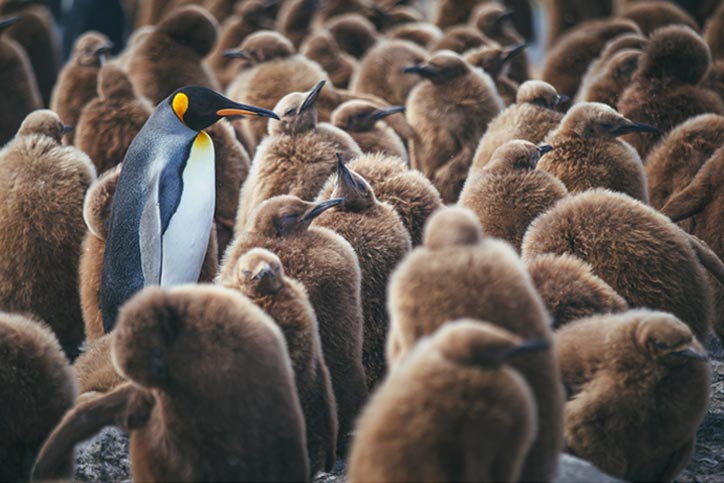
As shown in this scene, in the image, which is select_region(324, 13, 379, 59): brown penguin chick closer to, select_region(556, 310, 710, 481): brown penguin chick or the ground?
the ground

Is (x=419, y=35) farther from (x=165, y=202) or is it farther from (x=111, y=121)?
(x=165, y=202)

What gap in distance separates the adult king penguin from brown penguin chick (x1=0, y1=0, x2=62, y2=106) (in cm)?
544

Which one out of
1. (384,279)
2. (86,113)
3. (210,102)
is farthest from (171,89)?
(384,279)

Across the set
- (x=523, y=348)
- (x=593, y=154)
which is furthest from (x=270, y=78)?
(x=523, y=348)

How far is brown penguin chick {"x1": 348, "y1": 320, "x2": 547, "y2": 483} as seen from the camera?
2637 mm

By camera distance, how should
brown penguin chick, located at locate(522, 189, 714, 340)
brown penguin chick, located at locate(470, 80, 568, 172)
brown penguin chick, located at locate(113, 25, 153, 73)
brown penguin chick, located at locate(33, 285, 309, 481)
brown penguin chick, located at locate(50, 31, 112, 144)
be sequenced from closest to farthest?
brown penguin chick, located at locate(33, 285, 309, 481) < brown penguin chick, located at locate(522, 189, 714, 340) < brown penguin chick, located at locate(470, 80, 568, 172) < brown penguin chick, located at locate(50, 31, 112, 144) < brown penguin chick, located at locate(113, 25, 153, 73)

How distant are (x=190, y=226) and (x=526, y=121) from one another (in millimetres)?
1839

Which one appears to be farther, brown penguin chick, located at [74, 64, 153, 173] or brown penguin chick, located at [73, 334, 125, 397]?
brown penguin chick, located at [74, 64, 153, 173]

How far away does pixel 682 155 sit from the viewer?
552 centimetres

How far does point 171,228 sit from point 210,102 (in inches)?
24.4

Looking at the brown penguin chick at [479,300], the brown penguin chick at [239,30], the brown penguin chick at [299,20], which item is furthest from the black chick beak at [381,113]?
the brown penguin chick at [299,20]

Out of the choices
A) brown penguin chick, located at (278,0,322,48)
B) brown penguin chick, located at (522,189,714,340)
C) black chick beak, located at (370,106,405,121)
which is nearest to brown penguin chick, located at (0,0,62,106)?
brown penguin chick, located at (278,0,322,48)

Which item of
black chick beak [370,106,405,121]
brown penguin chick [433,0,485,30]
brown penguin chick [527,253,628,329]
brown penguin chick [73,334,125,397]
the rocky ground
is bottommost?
brown penguin chick [433,0,485,30]

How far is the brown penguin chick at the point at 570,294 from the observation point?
3.87 m
